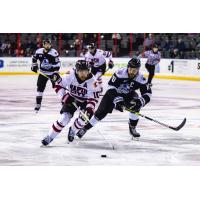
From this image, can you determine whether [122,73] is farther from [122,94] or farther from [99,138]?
[99,138]

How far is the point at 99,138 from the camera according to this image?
614 cm

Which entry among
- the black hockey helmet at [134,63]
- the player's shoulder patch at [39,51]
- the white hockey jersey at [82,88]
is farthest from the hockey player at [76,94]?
the player's shoulder patch at [39,51]

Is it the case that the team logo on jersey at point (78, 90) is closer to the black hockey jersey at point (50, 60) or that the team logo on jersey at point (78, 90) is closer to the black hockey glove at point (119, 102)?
the black hockey glove at point (119, 102)

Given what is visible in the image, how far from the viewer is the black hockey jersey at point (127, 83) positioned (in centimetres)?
591

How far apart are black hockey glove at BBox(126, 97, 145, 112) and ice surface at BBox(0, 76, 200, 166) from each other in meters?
0.33

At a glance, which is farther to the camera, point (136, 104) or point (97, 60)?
point (97, 60)

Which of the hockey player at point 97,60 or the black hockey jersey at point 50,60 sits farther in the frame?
the hockey player at point 97,60

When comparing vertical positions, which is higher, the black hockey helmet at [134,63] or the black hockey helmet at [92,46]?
the black hockey helmet at [92,46]

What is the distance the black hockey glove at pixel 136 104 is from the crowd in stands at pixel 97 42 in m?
0.72

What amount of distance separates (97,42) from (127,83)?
5.34ft

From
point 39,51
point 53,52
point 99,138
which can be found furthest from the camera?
point 53,52

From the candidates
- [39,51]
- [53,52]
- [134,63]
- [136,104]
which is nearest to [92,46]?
[53,52]
